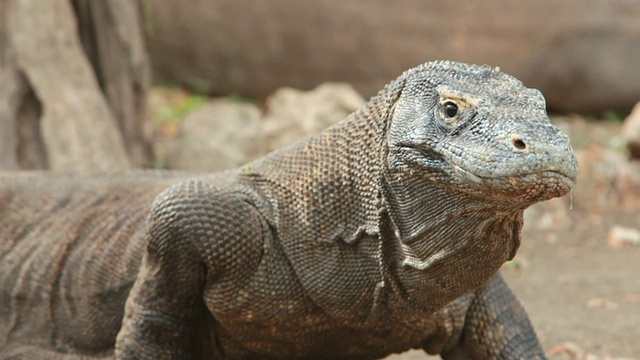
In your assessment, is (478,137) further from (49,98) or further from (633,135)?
(633,135)

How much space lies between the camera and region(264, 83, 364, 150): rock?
9.33m

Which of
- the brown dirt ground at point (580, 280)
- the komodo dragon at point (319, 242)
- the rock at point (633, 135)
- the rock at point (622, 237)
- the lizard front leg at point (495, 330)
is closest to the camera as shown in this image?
the komodo dragon at point (319, 242)

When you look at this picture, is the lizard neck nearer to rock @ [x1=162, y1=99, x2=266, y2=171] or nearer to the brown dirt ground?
the brown dirt ground

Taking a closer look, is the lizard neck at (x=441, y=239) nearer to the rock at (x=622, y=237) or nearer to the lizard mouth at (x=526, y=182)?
the lizard mouth at (x=526, y=182)

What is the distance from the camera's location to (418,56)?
11312 millimetres

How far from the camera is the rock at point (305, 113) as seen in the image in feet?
30.6

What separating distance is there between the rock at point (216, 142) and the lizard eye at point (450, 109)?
6.17 metres

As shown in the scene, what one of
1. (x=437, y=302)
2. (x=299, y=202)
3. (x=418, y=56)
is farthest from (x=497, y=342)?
(x=418, y=56)

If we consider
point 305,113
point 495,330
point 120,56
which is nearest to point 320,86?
point 305,113

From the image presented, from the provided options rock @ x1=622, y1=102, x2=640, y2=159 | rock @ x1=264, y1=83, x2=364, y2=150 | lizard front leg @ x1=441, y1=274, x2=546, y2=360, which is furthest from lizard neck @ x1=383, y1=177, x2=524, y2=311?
rock @ x1=622, y1=102, x2=640, y2=159

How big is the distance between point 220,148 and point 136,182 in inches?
185

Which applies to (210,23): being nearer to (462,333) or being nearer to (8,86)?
(8,86)

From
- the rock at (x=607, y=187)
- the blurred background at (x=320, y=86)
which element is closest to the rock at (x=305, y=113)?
the blurred background at (x=320, y=86)

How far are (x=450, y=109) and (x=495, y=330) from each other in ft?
4.25
